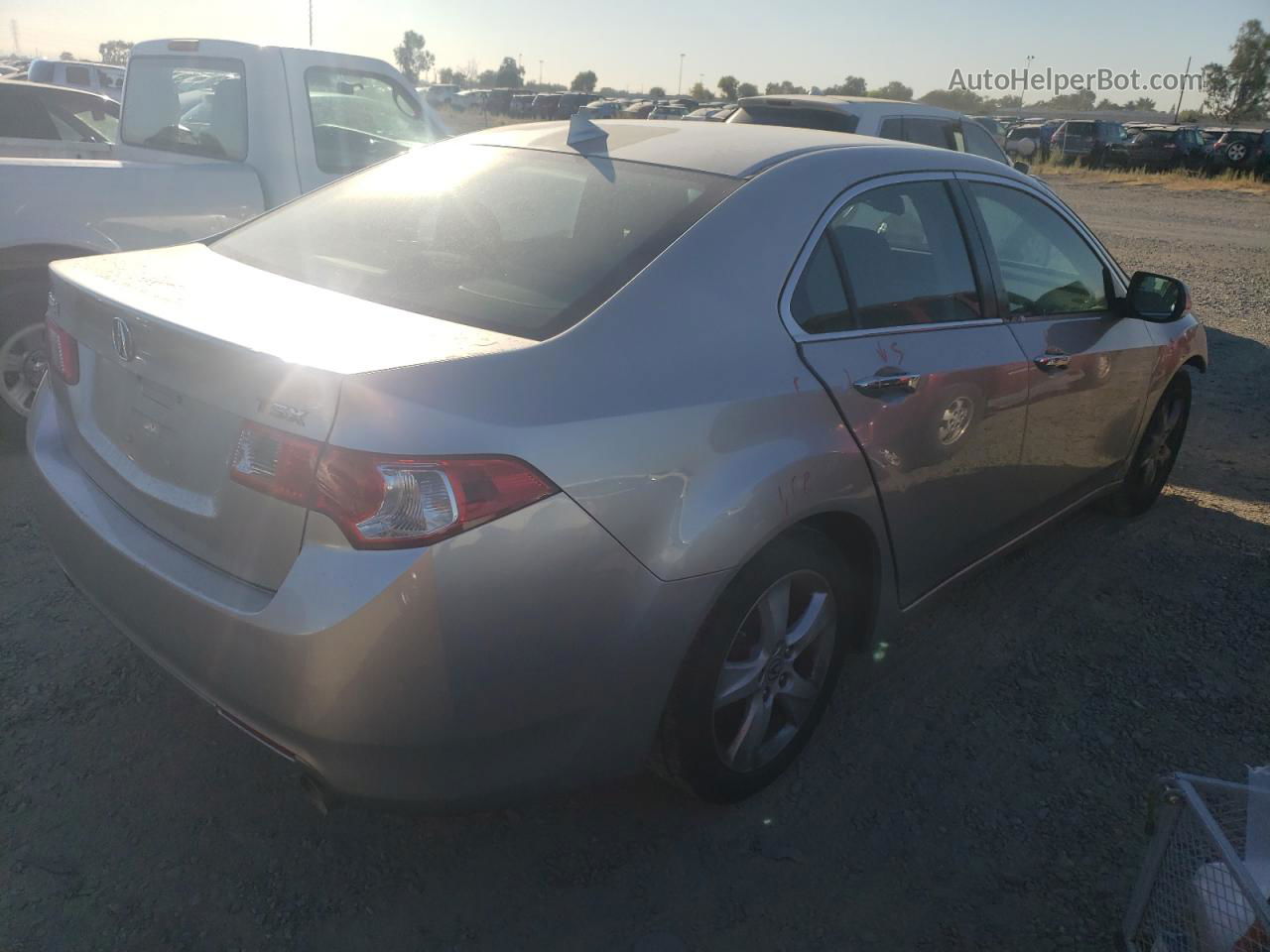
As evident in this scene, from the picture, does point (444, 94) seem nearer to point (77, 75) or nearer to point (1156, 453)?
point (77, 75)

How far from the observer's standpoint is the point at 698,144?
9.71 ft

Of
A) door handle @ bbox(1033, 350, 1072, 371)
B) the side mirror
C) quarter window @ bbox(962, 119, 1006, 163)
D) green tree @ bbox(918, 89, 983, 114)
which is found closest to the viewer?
door handle @ bbox(1033, 350, 1072, 371)

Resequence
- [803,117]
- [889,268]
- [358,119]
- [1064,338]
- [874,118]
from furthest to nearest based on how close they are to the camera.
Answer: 1. [803,117]
2. [874,118]
3. [358,119]
4. [1064,338]
5. [889,268]

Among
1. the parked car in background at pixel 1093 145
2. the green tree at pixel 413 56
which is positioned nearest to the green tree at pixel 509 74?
the green tree at pixel 413 56

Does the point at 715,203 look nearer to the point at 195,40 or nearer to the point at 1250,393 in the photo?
the point at 195,40

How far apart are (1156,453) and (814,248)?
283 centimetres

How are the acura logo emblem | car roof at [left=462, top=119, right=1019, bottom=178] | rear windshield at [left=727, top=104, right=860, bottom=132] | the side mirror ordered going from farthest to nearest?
rear windshield at [left=727, top=104, right=860, bottom=132]
the side mirror
car roof at [left=462, top=119, right=1019, bottom=178]
the acura logo emblem

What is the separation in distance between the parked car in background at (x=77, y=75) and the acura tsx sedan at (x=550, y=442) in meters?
18.3

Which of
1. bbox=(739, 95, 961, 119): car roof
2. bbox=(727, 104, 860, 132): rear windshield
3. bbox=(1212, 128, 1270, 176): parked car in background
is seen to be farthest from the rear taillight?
bbox=(1212, 128, 1270, 176): parked car in background

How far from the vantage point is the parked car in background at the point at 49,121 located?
21.9 feet

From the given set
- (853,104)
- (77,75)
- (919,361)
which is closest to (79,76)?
(77,75)

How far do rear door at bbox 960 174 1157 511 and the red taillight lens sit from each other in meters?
2.73

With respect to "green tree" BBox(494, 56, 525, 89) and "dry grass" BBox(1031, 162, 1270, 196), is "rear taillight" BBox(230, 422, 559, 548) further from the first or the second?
"green tree" BBox(494, 56, 525, 89)

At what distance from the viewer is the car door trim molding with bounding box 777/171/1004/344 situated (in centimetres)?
254
